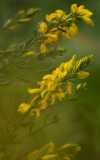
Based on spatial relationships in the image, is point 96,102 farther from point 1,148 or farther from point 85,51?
point 1,148

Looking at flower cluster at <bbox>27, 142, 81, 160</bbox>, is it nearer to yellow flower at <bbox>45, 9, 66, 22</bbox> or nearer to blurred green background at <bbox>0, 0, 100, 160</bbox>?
blurred green background at <bbox>0, 0, 100, 160</bbox>

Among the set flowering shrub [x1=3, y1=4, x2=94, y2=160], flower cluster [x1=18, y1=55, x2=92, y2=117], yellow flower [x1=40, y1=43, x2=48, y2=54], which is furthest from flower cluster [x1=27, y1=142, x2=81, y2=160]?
yellow flower [x1=40, y1=43, x2=48, y2=54]

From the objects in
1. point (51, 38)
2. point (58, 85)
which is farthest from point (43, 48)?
point (58, 85)

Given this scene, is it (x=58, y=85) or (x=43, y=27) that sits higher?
(x=43, y=27)

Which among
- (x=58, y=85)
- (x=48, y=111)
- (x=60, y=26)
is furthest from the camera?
(x=48, y=111)

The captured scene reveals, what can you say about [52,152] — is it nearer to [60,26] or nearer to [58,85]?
[58,85]

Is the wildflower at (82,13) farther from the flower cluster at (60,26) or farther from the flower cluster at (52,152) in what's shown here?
the flower cluster at (52,152)
